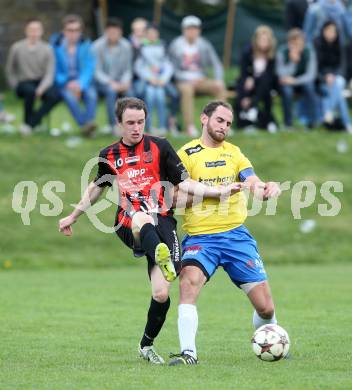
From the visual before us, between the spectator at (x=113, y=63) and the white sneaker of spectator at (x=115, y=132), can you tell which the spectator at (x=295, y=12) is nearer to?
the spectator at (x=113, y=63)

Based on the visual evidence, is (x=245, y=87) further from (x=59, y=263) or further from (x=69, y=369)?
(x=69, y=369)

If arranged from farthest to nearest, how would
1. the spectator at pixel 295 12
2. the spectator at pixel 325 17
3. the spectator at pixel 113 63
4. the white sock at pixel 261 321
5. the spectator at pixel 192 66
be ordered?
the spectator at pixel 295 12 < the spectator at pixel 325 17 < the spectator at pixel 192 66 < the spectator at pixel 113 63 < the white sock at pixel 261 321

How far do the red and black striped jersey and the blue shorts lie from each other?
408 mm

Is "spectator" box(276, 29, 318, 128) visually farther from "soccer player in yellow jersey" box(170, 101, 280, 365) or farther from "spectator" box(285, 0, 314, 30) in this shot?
"soccer player in yellow jersey" box(170, 101, 280, 365)

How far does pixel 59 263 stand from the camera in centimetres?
1947

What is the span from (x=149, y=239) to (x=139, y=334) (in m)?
2.64

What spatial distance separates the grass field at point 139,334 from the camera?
802 centimetres

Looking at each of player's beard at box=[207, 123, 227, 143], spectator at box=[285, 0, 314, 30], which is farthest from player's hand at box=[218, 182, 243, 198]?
spectator at box=[285, 0, 314, 30]

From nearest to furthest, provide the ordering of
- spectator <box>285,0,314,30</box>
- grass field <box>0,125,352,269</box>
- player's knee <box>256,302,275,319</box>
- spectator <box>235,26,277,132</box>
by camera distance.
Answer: player's knee <box>256,302,275,319</box> < grass field <box>0,125,352,269</box> < spectator <box>235,26,277,132</box> < spectator <box>285,0,314,30</box>

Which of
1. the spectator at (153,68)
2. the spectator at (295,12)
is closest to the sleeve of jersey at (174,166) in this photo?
the spectator at (153,68)

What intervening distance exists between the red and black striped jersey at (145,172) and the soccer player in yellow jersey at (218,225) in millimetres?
271

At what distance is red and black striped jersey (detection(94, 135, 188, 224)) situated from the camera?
902cm

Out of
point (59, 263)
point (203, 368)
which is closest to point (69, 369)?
point (203, 368)

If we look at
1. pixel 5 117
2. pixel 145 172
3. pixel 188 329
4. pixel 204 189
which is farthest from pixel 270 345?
pixel 5 117
